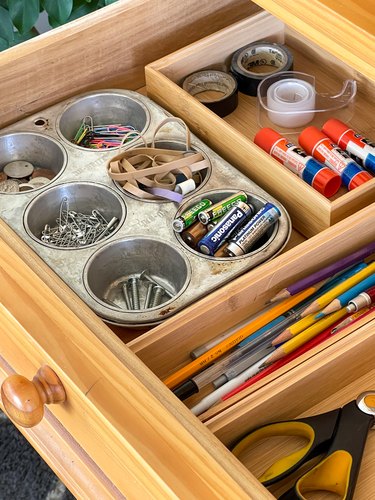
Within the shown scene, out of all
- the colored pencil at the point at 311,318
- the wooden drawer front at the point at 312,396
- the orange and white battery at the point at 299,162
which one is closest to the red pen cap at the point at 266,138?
the orange and white battery at the point at 299,162

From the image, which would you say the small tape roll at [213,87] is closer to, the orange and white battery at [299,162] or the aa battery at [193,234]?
the orange and white battery at [299,162]

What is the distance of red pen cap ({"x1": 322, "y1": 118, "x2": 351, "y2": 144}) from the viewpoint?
115 centimetres

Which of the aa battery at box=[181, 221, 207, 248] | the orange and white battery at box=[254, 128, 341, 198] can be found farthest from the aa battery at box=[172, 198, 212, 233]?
the orange and white battery at box=[254, 128, 341, 198]

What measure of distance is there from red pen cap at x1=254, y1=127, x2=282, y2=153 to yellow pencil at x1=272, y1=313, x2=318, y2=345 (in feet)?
0.90

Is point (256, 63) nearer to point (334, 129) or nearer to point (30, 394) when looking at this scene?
point (334, 129)

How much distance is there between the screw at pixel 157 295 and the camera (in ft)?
3.36

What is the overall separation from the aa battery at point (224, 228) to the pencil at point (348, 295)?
0.52 feet

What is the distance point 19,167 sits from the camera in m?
1.17

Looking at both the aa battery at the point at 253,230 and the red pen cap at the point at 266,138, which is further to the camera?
the red pen cap at the point at 266,138

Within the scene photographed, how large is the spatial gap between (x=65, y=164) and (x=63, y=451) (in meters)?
0.36

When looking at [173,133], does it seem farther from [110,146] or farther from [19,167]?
[19,167]

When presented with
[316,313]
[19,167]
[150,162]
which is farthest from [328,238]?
[19,167]

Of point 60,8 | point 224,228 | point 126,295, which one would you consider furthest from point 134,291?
point 60,8

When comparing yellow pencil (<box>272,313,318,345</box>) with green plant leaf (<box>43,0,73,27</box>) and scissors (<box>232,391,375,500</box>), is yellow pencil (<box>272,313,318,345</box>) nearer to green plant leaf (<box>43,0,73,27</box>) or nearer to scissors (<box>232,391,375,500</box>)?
scissors (<box>232,391,375,500</box>)
